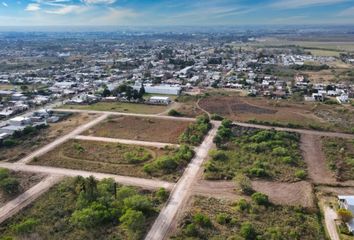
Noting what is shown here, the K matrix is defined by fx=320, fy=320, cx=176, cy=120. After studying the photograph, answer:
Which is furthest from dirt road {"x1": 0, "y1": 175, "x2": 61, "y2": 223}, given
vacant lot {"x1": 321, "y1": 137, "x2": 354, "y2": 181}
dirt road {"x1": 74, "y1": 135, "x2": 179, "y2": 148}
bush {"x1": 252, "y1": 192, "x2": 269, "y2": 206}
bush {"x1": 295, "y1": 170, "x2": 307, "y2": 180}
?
vacant lot {"x1": 321, "y1": 137, "x2": 354, "y2": 181}

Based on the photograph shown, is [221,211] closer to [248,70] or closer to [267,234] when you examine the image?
[267,234]

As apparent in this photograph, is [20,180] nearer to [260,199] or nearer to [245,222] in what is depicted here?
[245,222]

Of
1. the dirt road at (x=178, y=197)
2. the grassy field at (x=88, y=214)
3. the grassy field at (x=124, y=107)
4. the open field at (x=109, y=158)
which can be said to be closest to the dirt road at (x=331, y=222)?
the dirt road at (x=178, y=197)

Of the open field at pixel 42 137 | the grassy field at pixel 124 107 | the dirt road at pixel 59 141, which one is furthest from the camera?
the grassy field at pixel 124 107

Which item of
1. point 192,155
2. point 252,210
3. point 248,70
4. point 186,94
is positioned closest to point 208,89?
point 186,94

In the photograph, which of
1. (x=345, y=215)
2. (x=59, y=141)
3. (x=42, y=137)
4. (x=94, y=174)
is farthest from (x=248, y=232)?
(x=42, y=137)

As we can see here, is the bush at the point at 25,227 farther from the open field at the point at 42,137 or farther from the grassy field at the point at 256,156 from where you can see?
the grassy field at the point at 256,156
